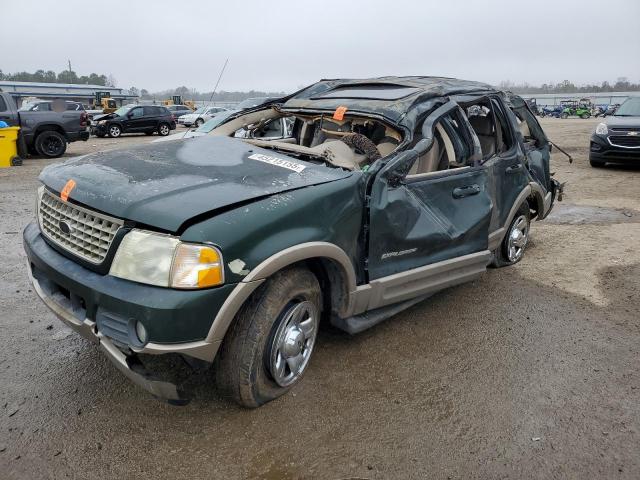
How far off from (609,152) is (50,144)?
14.2 metres

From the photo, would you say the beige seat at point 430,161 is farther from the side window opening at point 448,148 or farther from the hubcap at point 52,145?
the hubcap at point 52,145

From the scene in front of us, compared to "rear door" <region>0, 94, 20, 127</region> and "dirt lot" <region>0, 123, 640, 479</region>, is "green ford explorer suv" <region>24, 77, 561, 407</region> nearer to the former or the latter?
"dirt lot" <region>0, 123, 640, 479</region>

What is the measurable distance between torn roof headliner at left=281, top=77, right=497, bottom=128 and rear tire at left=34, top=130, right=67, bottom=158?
38.6 ft

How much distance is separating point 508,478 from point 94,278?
2204mm

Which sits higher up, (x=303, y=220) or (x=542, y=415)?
(x=303, y=220)

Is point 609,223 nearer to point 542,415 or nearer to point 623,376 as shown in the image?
point 623,376

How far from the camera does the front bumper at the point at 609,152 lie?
11073 mm

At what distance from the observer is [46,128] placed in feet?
45.7

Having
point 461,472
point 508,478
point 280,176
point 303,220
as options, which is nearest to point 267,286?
point 303,220

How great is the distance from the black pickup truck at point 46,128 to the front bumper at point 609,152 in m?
13.4

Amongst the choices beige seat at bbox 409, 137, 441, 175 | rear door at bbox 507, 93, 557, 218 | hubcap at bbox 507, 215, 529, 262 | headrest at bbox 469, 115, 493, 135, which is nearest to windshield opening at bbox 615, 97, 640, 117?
rear door at bbox 507, 93, 557, 218

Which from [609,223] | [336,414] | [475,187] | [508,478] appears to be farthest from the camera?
[609,223]

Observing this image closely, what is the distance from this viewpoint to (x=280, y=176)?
9.47 feet

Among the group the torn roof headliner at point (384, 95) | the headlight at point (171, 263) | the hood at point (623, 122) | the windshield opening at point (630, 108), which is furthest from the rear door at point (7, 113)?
the windshield opening at point (630, 108)
